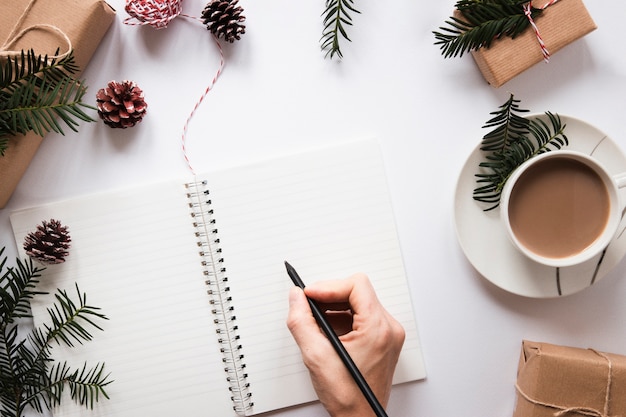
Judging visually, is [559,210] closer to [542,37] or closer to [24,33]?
[542,37]

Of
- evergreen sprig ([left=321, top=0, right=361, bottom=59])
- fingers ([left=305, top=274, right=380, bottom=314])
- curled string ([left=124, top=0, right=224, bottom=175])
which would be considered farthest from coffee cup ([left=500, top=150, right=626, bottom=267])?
curled string ([left=124, top=0, right=224, bottom=175])

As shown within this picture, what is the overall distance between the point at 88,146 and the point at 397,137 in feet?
1.82

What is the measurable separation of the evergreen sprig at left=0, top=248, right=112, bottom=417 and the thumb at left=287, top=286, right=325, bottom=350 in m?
0.35

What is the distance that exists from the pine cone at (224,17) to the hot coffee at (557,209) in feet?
1.78

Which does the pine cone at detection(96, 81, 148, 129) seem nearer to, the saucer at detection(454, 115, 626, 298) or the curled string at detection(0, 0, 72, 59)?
the curled string at detection(0, 0, 72, 59)

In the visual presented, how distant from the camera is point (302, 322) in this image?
85cm

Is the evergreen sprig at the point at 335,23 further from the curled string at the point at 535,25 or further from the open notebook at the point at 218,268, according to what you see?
the curled string at the point at 535,25

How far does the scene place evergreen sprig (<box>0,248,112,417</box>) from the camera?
0.93 meters

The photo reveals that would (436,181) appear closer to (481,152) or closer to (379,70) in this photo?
(481,152)

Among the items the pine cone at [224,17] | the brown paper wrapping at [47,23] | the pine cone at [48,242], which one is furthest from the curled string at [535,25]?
the pine cone at [48,242]

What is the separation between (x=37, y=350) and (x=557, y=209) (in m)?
0.93

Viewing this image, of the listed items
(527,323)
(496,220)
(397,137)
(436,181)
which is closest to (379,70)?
(397,137)

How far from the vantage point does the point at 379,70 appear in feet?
3.19

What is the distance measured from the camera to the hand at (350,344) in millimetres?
826
